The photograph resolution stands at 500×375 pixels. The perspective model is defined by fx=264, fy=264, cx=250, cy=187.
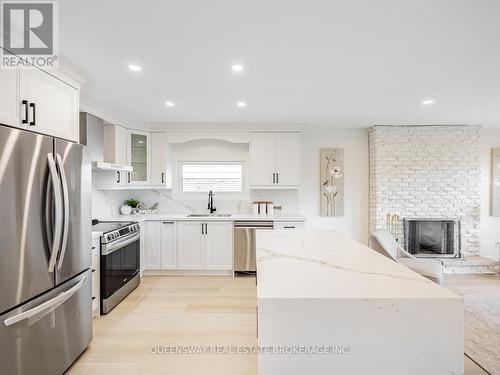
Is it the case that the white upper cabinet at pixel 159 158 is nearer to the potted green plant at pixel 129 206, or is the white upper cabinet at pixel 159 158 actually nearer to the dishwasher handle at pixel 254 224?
the potted green plant at pixel 129 206

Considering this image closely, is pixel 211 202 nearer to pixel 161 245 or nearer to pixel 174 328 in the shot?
pixel 161 245

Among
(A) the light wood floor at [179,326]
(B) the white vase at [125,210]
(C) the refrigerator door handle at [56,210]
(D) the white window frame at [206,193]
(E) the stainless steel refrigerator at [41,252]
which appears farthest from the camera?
(D) the white window frame at [206,193]

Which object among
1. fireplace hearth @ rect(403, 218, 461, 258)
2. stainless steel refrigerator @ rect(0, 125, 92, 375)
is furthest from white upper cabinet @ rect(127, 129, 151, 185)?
fireplace hearth @ rect(403, 218, 461, 258)

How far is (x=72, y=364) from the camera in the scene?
206 cm

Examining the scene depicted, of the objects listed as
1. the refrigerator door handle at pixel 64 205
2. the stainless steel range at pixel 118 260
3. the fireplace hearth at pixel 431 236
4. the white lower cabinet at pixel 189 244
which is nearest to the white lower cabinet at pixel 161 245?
the white lower cabinet at pixel 189 244

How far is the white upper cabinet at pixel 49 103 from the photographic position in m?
1.79

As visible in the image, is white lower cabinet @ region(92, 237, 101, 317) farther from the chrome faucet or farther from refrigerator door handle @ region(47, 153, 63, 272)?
the chrome faucet

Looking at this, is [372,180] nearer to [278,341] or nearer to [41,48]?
[278,341]

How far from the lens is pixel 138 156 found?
13.9ft

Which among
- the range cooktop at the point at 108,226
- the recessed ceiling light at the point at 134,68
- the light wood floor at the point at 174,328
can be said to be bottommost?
the light wood floor at the point at 174,328

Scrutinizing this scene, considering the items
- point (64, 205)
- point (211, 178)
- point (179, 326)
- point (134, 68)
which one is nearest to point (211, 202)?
point (211, 178)

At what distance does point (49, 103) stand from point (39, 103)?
0.36ft

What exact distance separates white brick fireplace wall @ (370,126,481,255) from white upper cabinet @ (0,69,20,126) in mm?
4588

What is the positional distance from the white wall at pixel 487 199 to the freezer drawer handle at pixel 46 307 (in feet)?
19.8
